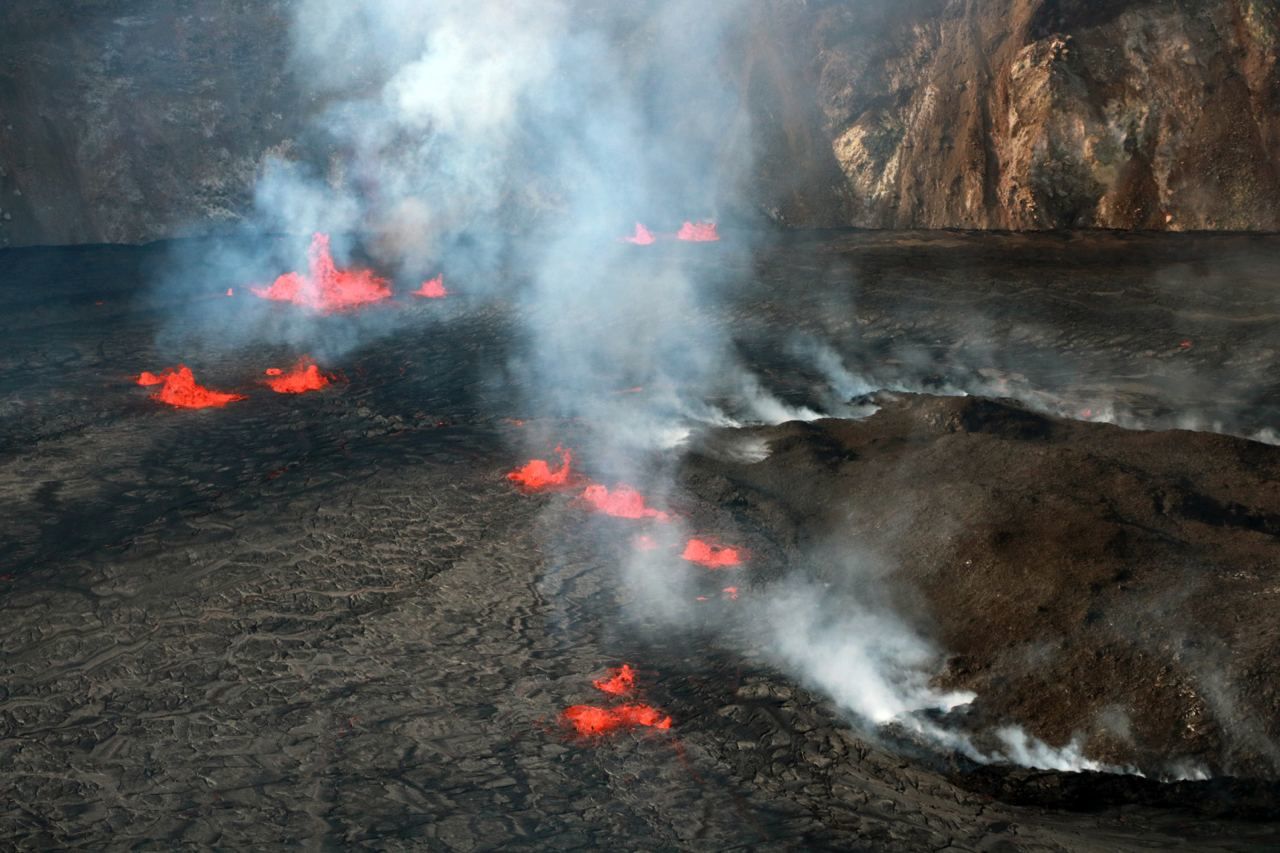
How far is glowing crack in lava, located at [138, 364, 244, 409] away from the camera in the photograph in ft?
52.1

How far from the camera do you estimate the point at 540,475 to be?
12703 millimetres

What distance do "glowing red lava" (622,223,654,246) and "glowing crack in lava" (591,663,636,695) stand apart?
17.1 metres

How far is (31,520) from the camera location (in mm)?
11977

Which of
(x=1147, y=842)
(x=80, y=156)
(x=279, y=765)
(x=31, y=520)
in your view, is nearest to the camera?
(x=1147, y=842)

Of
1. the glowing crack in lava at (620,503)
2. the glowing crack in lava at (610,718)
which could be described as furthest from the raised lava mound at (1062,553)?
the glowing crack in lava at (610,718)

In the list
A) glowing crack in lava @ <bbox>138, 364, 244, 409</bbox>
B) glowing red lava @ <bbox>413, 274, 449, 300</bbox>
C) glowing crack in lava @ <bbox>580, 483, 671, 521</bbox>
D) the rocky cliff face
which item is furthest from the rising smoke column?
glowing crack in lava @ <bbox>580, 483, 671, 521</bbox>

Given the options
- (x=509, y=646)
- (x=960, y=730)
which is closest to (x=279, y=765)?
(x=509, y=646)

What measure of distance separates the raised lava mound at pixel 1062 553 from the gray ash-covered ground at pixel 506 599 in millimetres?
55

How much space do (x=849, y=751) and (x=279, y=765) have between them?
13.9ft

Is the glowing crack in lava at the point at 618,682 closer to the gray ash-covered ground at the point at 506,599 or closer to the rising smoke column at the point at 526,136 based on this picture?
the gray ash-covered ground at the point at 506,599

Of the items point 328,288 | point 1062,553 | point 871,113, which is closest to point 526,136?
point 328,288

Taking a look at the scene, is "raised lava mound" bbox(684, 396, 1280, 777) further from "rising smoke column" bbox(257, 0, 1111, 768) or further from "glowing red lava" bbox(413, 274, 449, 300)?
"glowing red lava" bbox(413, 274, 449, 300)

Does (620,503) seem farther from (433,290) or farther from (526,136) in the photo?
(526,136)

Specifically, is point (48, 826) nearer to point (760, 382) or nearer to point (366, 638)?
point (366, 638)
